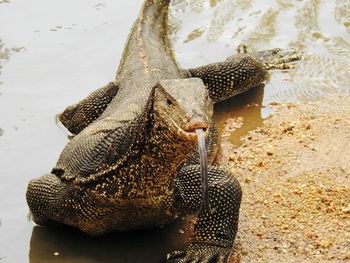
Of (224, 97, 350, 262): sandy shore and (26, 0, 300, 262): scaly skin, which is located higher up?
(26, 0, 300, 262): scaly skin

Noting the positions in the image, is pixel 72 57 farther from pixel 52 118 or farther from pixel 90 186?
pixel 90 186

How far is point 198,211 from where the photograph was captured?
546cm

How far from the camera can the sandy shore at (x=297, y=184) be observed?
5.53 meters

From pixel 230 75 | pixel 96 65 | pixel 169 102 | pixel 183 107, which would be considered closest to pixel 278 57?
pixel 230 75

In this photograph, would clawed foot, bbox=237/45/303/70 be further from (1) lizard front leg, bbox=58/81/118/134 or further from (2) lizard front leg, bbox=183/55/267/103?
(1) lizard front leg, bbox=58/81/118/134

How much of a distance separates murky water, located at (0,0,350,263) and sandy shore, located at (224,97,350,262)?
0.44 metres

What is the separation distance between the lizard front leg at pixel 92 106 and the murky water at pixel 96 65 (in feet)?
1.04

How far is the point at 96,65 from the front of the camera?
29.2 feet

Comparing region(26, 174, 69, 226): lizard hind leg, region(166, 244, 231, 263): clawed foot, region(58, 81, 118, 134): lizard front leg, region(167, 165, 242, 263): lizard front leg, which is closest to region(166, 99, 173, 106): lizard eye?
region(167, 165, 242, 263): lizard front leg

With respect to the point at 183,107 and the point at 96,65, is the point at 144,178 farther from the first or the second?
the point at 96,65

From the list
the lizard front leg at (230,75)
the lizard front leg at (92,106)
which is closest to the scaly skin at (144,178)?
the lizard front leg at (92,106)

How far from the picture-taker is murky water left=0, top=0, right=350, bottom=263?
5.98m

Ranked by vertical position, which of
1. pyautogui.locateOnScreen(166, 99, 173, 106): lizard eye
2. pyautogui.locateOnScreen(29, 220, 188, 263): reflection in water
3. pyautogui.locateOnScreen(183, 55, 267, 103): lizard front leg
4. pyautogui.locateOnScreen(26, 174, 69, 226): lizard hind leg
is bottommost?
pyautogui.locateOnScreen(29, 220, 188, 263): reflection in water

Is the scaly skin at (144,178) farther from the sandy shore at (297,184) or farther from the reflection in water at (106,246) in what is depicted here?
the sandy shore at (297,184)
